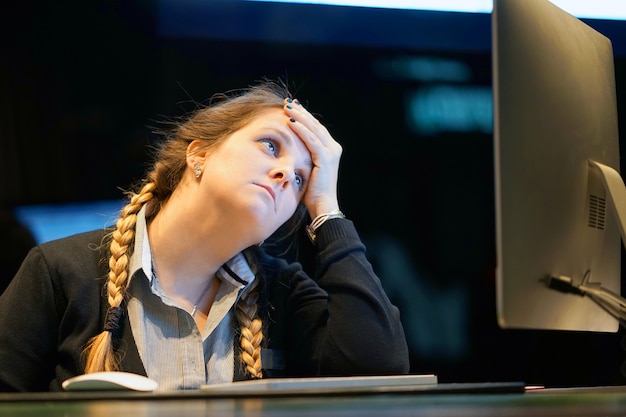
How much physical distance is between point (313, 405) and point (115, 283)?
0.77 metres

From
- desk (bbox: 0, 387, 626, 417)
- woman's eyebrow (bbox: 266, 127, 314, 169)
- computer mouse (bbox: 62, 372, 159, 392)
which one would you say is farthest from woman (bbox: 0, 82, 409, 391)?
desk (bbox: 0, 387, 626, 417)

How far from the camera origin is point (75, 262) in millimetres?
1480

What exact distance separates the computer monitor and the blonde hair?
64 cm

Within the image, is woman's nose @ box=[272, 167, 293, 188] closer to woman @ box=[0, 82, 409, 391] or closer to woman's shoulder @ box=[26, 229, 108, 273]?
woman @ box=[0, 82, 409, 391]

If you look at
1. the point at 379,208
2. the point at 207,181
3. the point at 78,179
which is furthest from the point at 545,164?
the point at 78,179

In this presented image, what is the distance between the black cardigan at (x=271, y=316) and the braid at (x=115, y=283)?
3 cm

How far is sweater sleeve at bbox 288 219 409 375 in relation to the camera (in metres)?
1.51

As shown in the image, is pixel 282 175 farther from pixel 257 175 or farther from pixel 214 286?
pixel 214 286

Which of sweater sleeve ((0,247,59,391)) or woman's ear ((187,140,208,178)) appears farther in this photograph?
woman's ear ((187,140,208,178))

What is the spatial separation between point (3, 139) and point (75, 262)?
852 millimetres

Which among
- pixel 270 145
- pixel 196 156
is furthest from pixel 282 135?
pixel 196 156

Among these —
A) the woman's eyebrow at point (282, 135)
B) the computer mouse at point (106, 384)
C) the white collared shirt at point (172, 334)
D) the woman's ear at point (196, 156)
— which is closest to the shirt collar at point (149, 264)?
the white collared shirt at point (172, 334)

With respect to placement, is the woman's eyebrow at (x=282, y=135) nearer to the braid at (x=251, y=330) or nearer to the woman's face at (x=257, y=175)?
the woman's face at (x=257, y=175)

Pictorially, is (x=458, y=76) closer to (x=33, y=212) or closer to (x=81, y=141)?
(x=81, y=141)
